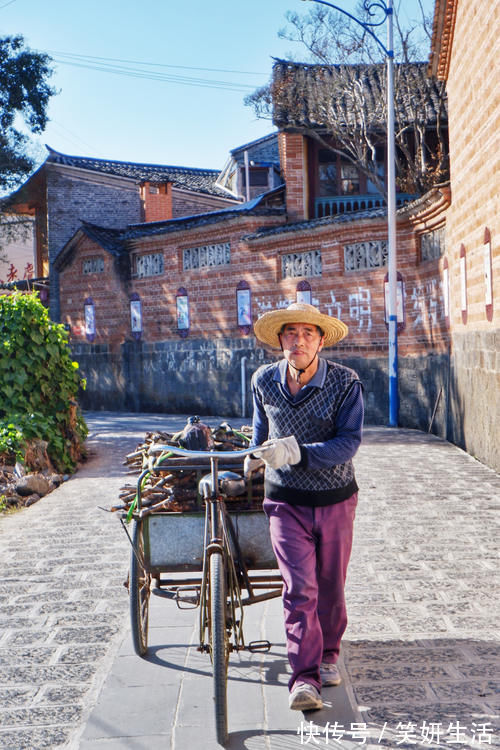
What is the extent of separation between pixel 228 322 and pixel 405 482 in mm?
12346

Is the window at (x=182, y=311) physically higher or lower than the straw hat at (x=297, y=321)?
higher

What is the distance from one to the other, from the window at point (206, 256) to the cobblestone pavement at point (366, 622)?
1314cm

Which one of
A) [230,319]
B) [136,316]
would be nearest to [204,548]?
[230,319]

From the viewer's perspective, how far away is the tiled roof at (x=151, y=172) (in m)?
33.6

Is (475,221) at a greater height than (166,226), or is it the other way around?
(166,226)

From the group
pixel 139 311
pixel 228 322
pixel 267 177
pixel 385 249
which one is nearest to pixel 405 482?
pixel 385 249

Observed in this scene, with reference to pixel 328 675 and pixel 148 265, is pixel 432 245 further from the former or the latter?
pixel 328 675

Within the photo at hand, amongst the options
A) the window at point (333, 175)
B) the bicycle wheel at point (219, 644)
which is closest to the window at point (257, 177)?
the window at point (333, 175)

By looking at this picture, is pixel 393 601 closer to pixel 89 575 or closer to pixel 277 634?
pixel 277 634

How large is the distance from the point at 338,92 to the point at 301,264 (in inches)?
232

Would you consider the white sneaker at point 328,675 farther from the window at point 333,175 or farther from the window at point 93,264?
the window at point 93,264

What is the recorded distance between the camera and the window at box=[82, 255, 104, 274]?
88.5 ft

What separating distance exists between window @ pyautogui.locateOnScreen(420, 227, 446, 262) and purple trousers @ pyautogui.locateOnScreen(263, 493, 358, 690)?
1241 centimetres

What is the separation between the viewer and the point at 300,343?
169 inches
